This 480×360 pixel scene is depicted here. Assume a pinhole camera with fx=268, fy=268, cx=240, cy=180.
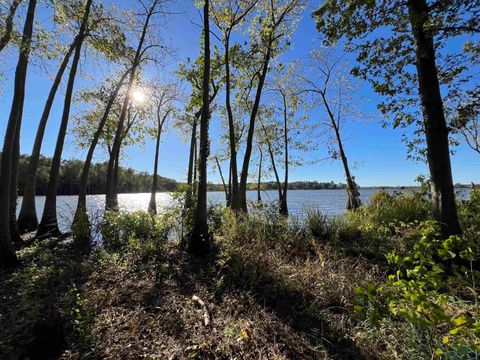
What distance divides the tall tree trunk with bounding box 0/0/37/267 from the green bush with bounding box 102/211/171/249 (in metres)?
1.86

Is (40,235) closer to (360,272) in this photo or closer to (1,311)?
(1,311)

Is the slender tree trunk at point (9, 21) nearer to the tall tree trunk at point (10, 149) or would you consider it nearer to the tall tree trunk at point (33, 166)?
the tall tree trunk at point (10, 149)

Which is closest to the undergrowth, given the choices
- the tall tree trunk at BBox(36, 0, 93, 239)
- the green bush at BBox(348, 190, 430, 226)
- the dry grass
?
the dry grass

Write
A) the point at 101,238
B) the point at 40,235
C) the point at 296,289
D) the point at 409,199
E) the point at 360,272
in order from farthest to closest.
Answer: the point at 409,199, the point at 40,235, the point at 101,238, the point at 360,272, the point at 296,289

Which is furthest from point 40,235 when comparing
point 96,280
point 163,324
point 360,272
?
point 360,272

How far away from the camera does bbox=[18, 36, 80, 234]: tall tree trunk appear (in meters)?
8.98

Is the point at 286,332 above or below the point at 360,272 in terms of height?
below

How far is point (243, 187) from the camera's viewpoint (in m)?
10.2

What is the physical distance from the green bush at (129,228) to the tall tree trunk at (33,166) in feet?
13.5

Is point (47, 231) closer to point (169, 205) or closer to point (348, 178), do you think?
point (169, 205)

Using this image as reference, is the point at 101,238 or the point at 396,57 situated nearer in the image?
the point at 396,57

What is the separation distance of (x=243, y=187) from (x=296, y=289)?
6.59m

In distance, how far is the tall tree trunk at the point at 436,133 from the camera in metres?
4.46

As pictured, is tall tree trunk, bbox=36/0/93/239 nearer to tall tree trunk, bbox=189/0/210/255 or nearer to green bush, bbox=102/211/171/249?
green bush, bbox=102/211/171/249
